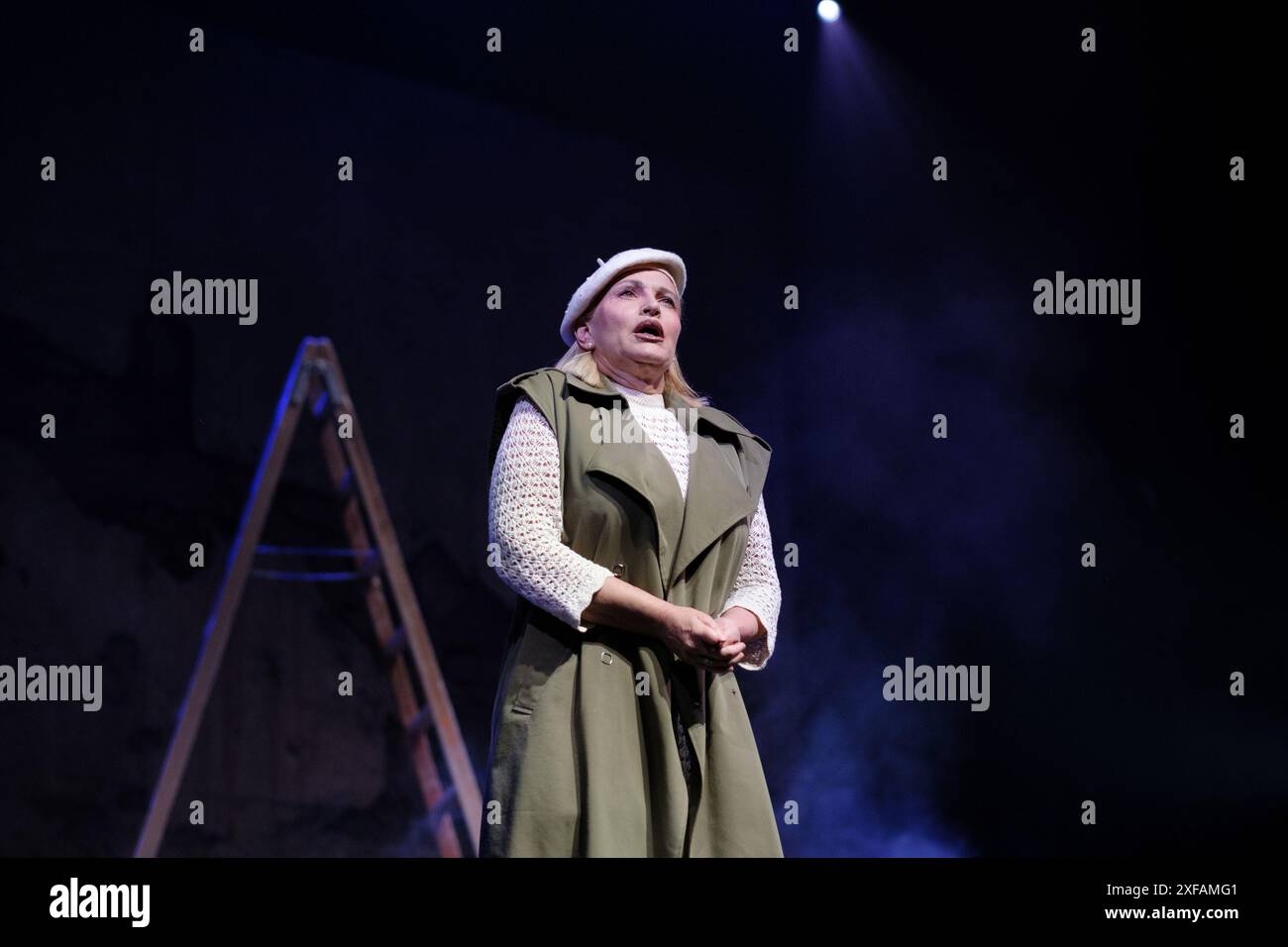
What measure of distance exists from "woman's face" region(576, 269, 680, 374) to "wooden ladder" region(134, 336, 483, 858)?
1179 mm

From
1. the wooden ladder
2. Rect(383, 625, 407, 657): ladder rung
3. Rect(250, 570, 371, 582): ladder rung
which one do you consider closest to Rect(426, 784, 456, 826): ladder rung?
the wooden ladder

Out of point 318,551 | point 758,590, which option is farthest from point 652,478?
point 318,551

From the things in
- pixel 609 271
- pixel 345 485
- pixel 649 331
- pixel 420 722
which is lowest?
pixel 420 722

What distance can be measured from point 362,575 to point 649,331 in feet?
4.58

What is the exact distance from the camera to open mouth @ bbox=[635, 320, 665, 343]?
257cm

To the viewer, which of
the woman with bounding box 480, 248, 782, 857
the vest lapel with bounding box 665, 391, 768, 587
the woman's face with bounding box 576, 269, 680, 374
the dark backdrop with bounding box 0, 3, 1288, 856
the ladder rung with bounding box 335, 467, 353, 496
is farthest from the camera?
the ladder rung with bounding box 335, 467, 353, 496

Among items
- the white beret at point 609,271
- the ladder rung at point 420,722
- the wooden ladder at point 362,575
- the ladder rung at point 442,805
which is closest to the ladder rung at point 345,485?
the wooden ladder at point 362,575

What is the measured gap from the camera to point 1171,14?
3.76 meters

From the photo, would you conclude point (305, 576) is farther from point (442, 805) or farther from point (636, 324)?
point (636, 324)

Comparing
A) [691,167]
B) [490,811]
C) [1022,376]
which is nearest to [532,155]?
[691,167]

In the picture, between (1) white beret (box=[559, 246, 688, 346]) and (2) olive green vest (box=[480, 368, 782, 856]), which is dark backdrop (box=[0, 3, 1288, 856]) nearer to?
(1) white beret (box=[559, 246, 688, 346])

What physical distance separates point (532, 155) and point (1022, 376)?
1.38m

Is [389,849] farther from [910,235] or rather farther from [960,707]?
[910,235]

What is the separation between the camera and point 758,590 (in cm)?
252
